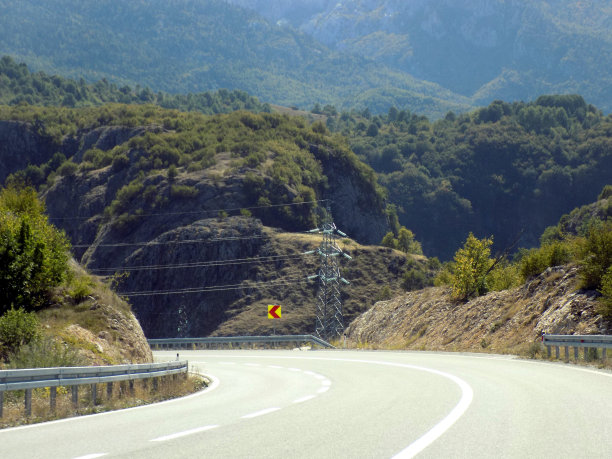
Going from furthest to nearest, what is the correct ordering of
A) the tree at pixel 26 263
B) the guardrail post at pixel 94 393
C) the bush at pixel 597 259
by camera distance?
the bush at pixel 597 259 < the tree at pixel 26 263 < the guardrail post at pixel 94 393

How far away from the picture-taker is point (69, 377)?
13172 millimetres

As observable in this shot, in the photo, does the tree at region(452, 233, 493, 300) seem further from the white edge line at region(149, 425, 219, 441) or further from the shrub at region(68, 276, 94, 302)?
the white edge line at region(149, 425, 219, 441)

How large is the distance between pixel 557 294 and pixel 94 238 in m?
87.6

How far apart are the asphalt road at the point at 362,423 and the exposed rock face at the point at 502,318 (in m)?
A: 9.75

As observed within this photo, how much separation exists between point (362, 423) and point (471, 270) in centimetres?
3372

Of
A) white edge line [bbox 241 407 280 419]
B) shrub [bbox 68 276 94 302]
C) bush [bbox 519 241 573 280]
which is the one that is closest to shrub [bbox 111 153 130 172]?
bush [bbox 519 241 573 280]

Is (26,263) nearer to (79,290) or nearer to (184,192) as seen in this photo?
(79,290)

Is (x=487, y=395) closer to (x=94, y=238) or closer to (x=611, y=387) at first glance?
(x=611, y=387)

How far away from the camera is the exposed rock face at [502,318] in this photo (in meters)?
27.6

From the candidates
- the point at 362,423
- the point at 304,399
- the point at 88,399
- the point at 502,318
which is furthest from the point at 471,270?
the point at 362,423

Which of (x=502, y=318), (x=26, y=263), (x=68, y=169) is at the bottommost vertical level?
(x=502, y=318)

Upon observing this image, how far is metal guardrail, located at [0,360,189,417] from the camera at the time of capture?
1163cm

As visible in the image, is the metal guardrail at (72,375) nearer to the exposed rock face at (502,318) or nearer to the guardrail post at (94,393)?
the guardrail post at (94,393)

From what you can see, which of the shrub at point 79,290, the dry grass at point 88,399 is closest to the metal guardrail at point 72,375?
the dry grass at point 88,399
